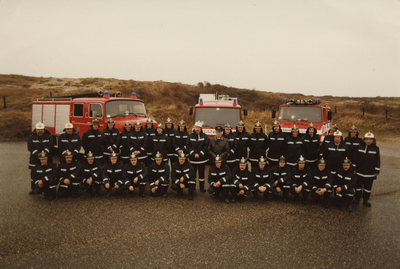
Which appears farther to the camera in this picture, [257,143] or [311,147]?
[257,143]

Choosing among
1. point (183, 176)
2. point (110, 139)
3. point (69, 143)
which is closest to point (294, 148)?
point (183, 176)

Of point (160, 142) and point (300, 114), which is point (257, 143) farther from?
point (300, 114)

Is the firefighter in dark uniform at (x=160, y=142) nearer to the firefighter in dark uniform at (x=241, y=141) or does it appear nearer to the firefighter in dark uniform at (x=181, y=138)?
the firefighter in dark uniform at (x=181, y=138)

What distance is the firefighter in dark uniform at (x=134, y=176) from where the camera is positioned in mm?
6348

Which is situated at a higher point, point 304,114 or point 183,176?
point 304,114

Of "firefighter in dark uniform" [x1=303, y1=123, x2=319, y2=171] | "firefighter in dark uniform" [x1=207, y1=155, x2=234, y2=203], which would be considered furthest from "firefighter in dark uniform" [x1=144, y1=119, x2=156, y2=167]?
"firefighter in dark uniform" [x1=303, y1=123, x2=319, y2=171]

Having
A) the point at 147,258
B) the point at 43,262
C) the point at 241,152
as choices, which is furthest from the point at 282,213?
the point at 43,262

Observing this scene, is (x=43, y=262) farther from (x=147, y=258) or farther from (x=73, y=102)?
(x=73, y=102)

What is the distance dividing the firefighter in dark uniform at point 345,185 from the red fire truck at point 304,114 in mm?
3311

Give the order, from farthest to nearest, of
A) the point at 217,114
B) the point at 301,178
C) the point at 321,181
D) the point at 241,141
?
the point at 217,114
the point at 241,141
the point at 301,178
the point at 321,181

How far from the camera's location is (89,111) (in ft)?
30.9

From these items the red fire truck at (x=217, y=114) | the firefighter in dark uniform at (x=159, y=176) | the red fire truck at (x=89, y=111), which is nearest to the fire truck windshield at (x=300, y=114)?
the red fire truck at (x=217, y=114)

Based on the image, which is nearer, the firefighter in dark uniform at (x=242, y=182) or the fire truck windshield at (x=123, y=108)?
the firefighter in dark uniform at (x=242, y=182)

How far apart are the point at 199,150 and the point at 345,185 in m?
3.55
